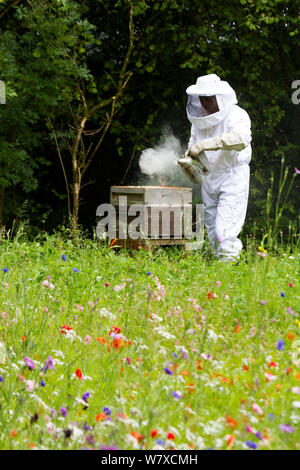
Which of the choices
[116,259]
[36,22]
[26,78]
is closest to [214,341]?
[116,259]

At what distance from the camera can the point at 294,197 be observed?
10203 mm

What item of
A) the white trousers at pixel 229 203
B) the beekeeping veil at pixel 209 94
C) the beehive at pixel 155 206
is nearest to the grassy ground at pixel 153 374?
the white trousers at pixel 229 203

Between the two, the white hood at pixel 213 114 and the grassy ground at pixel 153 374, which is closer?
the grassy ground at pixel 153 374

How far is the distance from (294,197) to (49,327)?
7.56 m

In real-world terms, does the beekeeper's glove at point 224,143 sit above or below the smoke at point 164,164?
above

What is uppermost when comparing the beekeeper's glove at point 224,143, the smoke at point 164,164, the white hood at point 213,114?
the white hood at point 213,114

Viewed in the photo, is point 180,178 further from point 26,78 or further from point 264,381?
point 264,381

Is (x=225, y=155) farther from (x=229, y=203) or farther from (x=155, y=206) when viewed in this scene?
(x=155, y=206)

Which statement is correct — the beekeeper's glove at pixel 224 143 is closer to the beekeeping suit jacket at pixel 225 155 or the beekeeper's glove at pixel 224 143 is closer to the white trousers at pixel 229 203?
the beekeeping suit jacket at pixel 225 155

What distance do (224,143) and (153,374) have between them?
3.54 m

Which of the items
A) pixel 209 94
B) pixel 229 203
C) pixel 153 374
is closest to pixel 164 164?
pixel 229 203

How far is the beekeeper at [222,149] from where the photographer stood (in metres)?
5.74

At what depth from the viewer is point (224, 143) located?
18.6ft

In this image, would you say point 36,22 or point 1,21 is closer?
point 36,22
